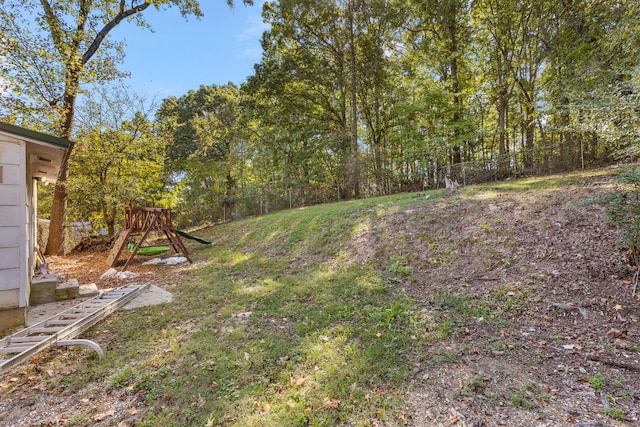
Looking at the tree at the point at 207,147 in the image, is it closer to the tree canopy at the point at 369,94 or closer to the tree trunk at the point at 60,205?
the tree canopy at the point at 369,94

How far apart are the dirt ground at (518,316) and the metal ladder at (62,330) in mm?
363

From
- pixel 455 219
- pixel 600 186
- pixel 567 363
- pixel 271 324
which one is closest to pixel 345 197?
pixel 455 219

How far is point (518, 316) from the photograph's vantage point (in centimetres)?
347

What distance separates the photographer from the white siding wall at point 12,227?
3736 mm

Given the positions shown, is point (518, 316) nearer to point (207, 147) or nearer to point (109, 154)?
point (109, 154)

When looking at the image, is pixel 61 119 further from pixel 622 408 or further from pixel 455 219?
pixel 622 408

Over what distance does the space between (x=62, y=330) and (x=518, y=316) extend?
214 inches

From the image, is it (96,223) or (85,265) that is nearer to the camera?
(85,265)

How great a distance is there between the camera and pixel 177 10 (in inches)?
429

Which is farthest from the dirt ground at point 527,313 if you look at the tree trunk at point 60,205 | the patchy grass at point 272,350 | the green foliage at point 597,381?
the tree trunk at point 60,205

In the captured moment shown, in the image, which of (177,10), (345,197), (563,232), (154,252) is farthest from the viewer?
(345,197)

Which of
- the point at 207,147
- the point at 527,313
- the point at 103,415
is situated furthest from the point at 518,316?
the point at 207,147

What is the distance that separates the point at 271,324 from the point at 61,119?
356 inches

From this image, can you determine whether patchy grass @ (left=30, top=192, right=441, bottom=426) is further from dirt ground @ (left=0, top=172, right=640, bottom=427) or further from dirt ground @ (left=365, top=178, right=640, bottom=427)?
dirt ground @ (left=365, top=178, right=640, bottom=427)
